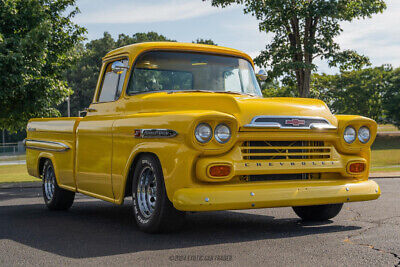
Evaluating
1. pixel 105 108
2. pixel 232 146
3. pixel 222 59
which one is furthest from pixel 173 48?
pixel 232 146

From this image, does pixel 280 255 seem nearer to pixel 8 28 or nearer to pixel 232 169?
pixel 232 169

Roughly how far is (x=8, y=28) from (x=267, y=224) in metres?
13.0

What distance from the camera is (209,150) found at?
19.3 ft

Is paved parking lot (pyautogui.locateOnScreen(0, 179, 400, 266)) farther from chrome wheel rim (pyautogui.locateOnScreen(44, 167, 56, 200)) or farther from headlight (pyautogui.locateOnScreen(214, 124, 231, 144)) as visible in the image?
headlight (pyautogui.locateOnScreen(214, 124, 231, 144))

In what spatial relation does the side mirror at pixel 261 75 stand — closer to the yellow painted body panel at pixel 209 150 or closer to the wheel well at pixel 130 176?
the yellow painted body panel at pixel 209 150

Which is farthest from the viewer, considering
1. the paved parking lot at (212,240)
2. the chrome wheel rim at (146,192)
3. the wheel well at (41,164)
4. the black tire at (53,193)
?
the wheel well at (41,164)

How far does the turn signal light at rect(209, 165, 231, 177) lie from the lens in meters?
5.90

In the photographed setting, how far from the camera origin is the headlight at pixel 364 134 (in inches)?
268

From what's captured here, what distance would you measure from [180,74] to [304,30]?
53.3 ft

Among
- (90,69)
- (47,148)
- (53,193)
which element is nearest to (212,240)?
(53,193)

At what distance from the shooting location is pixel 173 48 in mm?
7449

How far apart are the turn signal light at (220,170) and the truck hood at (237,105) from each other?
1.64 ft

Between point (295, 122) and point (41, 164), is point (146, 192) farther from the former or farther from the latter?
point (41, 164)

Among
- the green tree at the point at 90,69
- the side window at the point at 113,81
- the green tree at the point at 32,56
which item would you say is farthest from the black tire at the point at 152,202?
the green tree at the point at 90,69
